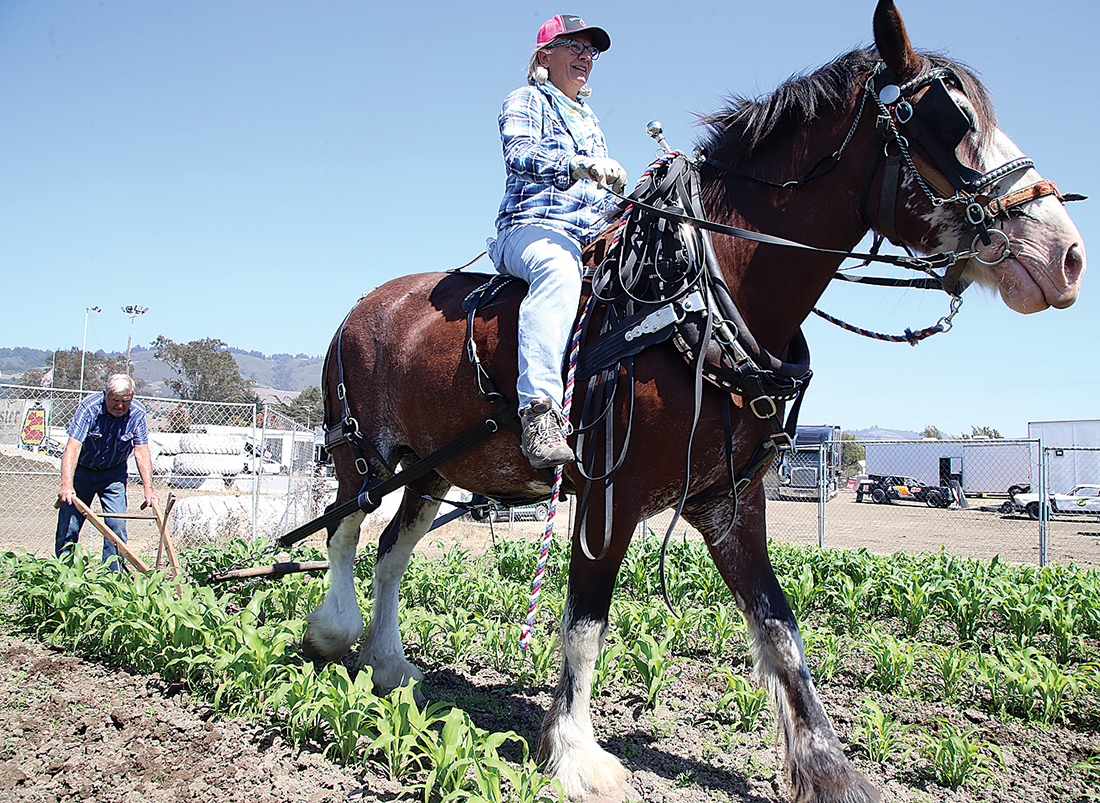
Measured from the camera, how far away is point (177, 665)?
3639 millimetres

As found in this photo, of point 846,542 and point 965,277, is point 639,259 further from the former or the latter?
point 846,542

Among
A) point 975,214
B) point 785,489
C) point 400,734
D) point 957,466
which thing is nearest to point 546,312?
point 975,214

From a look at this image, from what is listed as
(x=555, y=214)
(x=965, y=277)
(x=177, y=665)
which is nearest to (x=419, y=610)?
(x=177, y=665)

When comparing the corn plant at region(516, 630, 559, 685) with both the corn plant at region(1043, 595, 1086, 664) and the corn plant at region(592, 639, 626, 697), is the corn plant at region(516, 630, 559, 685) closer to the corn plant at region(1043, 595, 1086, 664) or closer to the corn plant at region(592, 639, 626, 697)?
the corn plant at region(592, 639, 626, 697)

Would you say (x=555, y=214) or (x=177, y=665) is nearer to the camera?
(x=555, y=214)

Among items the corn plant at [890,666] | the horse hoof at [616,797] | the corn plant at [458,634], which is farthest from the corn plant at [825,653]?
the corn plant at [458,634]

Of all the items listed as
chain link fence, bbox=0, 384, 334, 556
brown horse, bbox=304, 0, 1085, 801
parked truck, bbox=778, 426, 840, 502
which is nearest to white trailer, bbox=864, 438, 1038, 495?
parked truck, bbox=778, 426, 840, 502

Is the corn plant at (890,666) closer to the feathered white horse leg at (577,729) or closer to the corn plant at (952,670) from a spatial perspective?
the corn plant at (952,670)

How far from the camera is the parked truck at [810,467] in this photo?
20.1ft

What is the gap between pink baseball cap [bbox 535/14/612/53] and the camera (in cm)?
325

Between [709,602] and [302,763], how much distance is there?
3.66m

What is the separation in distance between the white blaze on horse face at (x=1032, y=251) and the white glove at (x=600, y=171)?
1.27m

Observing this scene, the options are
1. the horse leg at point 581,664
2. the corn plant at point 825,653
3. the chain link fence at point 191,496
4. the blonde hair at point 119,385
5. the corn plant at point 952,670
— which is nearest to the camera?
the horse leg at point 581,664

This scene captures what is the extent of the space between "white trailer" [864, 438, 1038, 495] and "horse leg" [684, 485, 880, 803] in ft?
76.8
